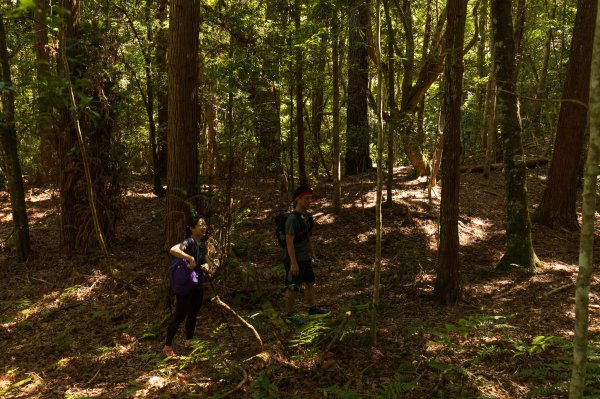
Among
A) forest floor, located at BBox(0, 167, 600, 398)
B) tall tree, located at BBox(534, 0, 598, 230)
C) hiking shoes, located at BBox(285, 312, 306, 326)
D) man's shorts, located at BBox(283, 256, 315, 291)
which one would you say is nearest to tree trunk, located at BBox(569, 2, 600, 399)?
forest floor, located at BBox(0, 167, 600, 398)

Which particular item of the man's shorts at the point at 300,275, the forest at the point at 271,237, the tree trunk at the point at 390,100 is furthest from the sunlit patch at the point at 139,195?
the man's shorts at the point at 300,275

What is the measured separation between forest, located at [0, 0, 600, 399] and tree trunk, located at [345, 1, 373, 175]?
0.31 feet

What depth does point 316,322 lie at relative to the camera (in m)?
5.46

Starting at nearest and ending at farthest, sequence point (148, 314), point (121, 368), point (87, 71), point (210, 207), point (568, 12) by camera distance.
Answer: point (121, 368) < point (210, 207) < point (148, 314) < point (87, 71) < point (568, 12)

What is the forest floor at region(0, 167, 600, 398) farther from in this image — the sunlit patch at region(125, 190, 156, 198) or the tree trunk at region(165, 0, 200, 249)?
the sunlit patch at region(125, 190, 156, 198)

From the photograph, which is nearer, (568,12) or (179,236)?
(179,236)

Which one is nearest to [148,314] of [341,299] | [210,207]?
[210,207]

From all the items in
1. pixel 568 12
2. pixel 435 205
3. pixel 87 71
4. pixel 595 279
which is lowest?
pixel 595 279

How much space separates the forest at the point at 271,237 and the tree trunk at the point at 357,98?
0.09 meters

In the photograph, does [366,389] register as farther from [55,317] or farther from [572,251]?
[572,251]

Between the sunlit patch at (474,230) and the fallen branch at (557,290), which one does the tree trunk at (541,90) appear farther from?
the fallen branch at (557,290)

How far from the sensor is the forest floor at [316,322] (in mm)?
4809

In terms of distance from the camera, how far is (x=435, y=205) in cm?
1291

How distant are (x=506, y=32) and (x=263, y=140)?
24.5 ft
